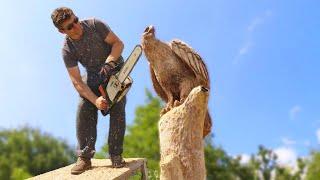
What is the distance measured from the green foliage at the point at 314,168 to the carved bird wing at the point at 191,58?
19368 mm

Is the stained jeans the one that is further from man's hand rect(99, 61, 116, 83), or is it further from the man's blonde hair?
the man's blonde hair

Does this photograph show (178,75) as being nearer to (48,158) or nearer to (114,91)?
(114,91)

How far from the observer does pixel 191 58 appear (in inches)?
183

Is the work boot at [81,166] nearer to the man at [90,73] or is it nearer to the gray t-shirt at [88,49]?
the man at [90,73]

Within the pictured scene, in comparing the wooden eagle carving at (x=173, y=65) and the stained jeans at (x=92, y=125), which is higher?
the wooden eagle carving at (x=173, y=65)

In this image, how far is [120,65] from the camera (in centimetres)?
531

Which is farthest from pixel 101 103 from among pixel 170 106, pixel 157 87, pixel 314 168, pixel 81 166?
pixel 314 168

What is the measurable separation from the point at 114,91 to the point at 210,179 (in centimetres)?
1488

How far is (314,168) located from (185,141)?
2061cm

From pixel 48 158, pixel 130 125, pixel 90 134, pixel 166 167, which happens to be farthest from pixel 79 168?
pixel 48 158

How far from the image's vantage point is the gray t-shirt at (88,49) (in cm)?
539

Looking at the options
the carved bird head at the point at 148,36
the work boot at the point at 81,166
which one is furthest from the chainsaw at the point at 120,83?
the work boot at the point at 81,166

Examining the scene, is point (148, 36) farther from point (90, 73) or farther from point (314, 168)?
point (314, 168)

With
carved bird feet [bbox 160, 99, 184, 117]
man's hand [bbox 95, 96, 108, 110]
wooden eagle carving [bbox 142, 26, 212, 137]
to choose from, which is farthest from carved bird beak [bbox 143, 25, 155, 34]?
man's hand [bbox 95, 96, 108, 110]
